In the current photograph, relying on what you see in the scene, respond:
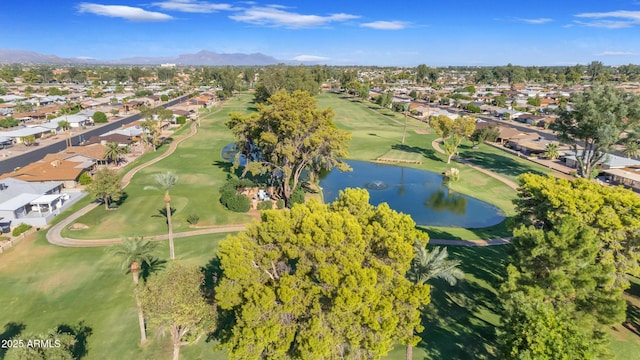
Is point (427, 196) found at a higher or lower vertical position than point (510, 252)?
lower

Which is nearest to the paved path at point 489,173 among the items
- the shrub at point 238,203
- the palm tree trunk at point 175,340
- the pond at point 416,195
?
the pond at point 416,195

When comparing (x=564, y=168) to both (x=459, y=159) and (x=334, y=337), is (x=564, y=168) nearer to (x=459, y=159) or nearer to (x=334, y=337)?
(x=459, y=159)

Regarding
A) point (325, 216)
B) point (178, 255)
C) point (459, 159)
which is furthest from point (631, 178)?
point (178, 255)

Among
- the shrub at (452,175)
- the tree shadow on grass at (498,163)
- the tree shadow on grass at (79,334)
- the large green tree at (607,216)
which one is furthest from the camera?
the tree shadow on grass at (498,163)

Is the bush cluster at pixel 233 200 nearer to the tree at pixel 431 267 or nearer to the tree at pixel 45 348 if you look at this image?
the tree at pixel 45 348

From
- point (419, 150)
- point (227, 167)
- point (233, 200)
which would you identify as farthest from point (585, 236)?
point (419, 150)

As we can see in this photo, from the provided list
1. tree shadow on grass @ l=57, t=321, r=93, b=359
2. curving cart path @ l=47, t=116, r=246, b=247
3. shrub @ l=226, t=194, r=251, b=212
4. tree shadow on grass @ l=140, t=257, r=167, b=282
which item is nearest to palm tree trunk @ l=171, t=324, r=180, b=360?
tree shadow on grass @ l=57, t=321, r=93, b=359

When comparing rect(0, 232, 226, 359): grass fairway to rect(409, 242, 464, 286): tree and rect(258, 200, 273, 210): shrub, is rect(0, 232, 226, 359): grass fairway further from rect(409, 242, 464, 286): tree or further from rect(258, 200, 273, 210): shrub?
rect(409, 242, 464, 286): tree
